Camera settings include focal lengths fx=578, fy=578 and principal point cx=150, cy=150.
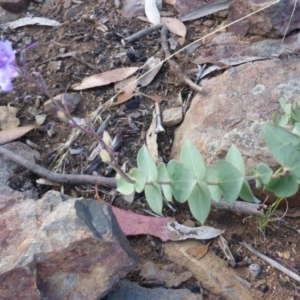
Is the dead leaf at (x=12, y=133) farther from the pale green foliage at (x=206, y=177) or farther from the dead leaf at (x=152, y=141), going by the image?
the pale green foliage at (x=206, y=177)

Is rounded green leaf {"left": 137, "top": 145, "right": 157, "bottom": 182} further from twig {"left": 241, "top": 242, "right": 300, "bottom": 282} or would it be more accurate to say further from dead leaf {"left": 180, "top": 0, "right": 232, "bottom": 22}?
dead leaf {"left": 180, "top": 0, "right": 232, "bottom": 22}

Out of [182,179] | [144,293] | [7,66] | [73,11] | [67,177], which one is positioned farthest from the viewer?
[73,11]

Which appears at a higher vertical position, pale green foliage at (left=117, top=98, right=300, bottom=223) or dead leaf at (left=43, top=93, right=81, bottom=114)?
pale green foliage at (left=117, top=98, right=300, bottom=223)

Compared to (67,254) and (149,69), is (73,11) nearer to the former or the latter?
(149,69)

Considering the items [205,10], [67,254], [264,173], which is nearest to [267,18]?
[205,10]

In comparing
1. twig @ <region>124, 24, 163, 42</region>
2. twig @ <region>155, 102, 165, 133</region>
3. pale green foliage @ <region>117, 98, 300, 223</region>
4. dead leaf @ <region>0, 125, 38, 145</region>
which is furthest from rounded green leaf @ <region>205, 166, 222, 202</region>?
twig @ <region>124, 24, 163, 42</region>

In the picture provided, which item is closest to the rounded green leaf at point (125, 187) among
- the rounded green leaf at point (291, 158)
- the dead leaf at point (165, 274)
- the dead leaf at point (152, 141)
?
the dead leaf at point (165, 274)
